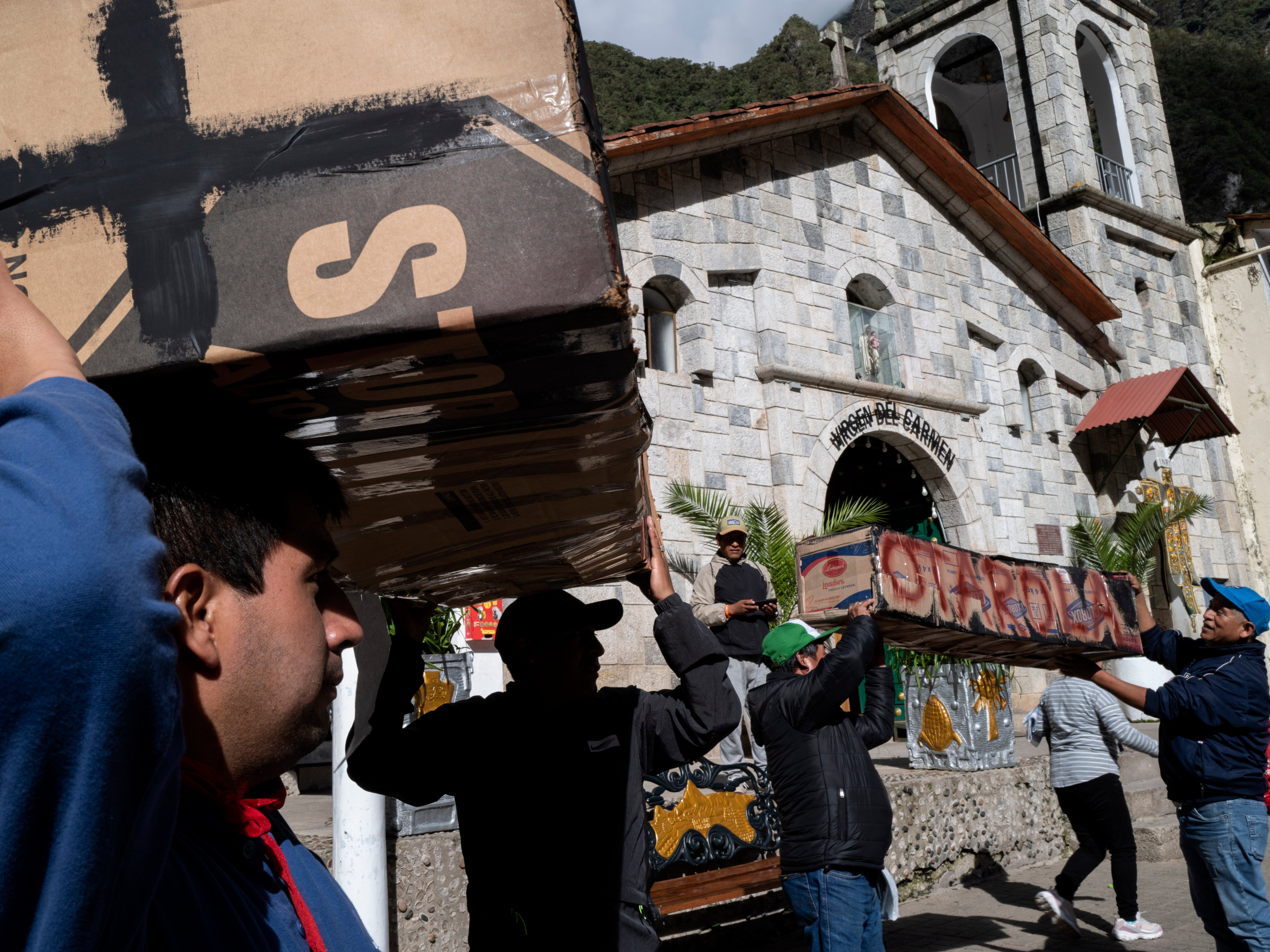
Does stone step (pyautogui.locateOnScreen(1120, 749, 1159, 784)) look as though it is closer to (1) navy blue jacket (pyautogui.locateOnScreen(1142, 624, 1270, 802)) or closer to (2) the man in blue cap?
(2) the man in blue cap

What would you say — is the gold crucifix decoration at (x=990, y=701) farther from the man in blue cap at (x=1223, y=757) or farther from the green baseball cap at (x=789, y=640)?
the green baseball cap at (x=789, y=640)

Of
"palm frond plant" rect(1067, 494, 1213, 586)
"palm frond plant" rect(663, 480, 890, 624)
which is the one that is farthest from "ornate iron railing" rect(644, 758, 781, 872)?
"palm frond plant" rect(1067, 494, 1213, 586)

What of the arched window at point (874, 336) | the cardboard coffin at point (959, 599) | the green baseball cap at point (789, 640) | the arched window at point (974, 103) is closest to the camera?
the cardboard coffin at point (959, 599)

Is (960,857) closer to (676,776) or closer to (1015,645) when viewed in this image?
(676,776)

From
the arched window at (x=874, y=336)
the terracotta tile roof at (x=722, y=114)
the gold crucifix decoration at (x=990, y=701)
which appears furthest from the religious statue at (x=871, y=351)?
the gold crucifix decoration at (x=990, y=701)

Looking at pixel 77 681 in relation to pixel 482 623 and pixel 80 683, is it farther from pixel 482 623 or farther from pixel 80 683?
pixel 482 623

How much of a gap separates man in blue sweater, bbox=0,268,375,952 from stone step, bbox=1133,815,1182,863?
9172mm

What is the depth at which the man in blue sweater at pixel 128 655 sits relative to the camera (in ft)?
1.73

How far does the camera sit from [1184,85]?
104 feet

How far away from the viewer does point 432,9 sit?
930 millimetres

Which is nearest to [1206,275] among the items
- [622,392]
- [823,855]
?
[823,855]

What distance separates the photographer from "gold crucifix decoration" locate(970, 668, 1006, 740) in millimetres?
7992

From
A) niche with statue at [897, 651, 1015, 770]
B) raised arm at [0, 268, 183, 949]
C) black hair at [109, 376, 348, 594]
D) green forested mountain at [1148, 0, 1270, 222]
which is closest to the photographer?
raised arm at [0, 268, 183, 949]

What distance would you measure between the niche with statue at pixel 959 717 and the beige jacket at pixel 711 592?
1.59 m
